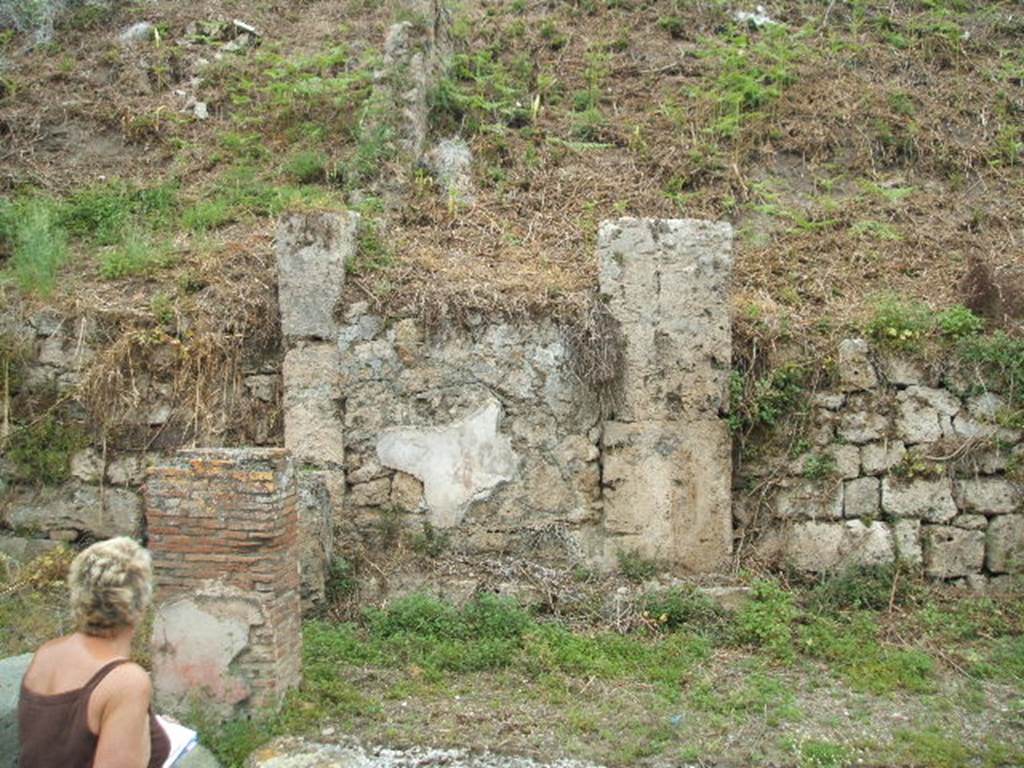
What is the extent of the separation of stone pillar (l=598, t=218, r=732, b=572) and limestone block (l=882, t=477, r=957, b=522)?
1184 millimetres

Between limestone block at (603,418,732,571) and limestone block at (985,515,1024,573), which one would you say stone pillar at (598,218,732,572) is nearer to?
limestone block at (603,418,732,571)

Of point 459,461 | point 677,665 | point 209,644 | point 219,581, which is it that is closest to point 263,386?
point 459,461

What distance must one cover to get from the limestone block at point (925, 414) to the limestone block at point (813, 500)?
2.10 ft

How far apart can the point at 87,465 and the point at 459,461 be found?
3.01m

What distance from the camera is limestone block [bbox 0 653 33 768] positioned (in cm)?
413

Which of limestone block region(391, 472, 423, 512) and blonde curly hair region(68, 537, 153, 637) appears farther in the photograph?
limestone block region(391, 472, 423, 512)

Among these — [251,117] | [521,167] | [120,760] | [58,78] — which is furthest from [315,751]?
[58,78]

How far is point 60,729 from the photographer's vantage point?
2.79 meters

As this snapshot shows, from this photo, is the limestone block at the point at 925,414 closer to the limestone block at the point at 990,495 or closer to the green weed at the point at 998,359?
the green weed at the point at 998,359

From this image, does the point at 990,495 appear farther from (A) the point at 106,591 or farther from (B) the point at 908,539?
(A) the point at 106,591

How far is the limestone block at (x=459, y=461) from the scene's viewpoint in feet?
22.6

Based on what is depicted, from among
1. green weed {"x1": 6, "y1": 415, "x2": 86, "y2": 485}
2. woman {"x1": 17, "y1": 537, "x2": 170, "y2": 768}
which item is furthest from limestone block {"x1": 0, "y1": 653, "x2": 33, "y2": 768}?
green weed {"x1": 6, "y1": 415, "x2": 86, "y2": 485}

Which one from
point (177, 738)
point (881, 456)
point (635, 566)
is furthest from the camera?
point (881, 456)

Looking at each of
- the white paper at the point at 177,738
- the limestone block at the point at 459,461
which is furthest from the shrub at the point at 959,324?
the white paper at the point at 177,738
